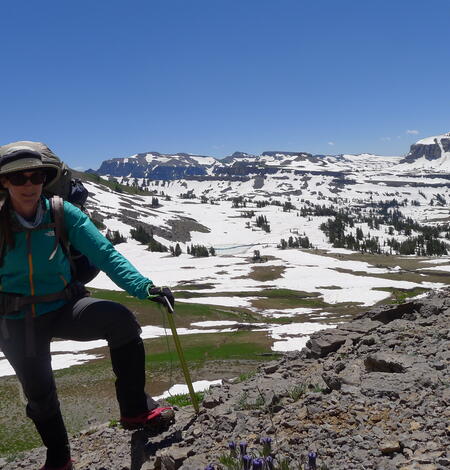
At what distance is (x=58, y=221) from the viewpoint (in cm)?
630

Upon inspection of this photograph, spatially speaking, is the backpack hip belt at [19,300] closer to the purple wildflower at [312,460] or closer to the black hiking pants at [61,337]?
the black hiking pants at [61,337]

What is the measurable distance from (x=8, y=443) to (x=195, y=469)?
23099 mm

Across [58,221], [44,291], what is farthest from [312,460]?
[58,221]

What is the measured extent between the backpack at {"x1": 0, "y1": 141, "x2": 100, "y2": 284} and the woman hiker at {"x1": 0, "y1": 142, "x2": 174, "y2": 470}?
0.08 metres

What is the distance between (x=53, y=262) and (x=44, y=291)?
→ 446 millimetres

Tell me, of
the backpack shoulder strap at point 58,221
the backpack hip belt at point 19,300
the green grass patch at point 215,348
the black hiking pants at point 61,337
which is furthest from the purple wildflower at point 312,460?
the green grass patch at point 215,348

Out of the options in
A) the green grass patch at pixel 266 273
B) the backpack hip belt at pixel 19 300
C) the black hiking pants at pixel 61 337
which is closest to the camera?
the backpack hip belt at pixel 19 300

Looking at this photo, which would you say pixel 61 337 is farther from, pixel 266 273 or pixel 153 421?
pixel 266 273

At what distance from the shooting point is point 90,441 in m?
9.98

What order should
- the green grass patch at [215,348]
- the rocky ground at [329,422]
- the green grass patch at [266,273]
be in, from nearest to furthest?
the rocky ground at [329,422]
the green grass patch at [215,348]
the green grass patch at [266,273]

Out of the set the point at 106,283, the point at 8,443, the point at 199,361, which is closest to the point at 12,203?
the point at 8,443

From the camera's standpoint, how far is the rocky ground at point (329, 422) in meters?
5.93

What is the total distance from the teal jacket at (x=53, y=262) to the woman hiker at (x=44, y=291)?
0.01 meters

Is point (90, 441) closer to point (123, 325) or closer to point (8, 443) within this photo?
point (123, 325)
